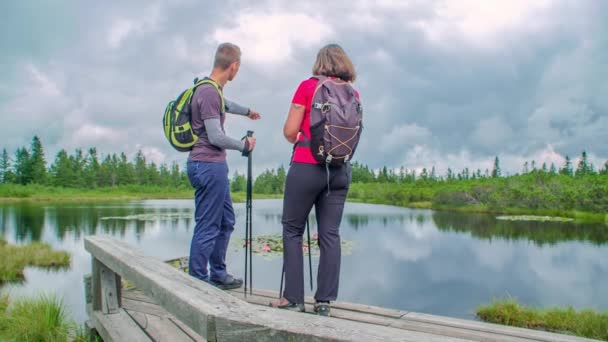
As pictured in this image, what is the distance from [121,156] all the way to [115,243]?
213 feet

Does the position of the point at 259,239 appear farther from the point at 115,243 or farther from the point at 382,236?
the point at 115,243

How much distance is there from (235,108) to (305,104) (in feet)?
4.99

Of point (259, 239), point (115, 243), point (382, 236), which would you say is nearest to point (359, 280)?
point (259, 239)

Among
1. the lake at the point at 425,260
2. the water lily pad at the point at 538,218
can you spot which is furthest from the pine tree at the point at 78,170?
the water lily pad at the point at 538,218

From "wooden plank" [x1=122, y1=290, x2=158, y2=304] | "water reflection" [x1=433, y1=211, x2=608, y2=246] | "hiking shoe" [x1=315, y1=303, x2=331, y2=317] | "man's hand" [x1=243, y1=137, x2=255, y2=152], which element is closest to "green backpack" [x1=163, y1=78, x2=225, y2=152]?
"man's hand" [x1=243, y1=137, x2=255, y2=152]

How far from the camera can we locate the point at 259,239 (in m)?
16.5

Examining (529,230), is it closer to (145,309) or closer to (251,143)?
(251,143)

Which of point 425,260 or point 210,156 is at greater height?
point 210,156

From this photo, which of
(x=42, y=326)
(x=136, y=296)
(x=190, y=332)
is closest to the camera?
(x=190, y=332)

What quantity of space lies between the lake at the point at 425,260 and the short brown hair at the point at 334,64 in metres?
6.50

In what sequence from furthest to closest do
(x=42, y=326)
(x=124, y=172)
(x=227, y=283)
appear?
(x=124, y=172)
(x=42, y=326)
(x=227, y=283)

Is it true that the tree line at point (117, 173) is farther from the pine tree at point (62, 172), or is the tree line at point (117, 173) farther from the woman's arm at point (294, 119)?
the woman's arm at point (294, 119)

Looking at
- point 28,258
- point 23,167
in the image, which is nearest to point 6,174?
point 23,167

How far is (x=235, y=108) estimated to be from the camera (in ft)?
13.3
